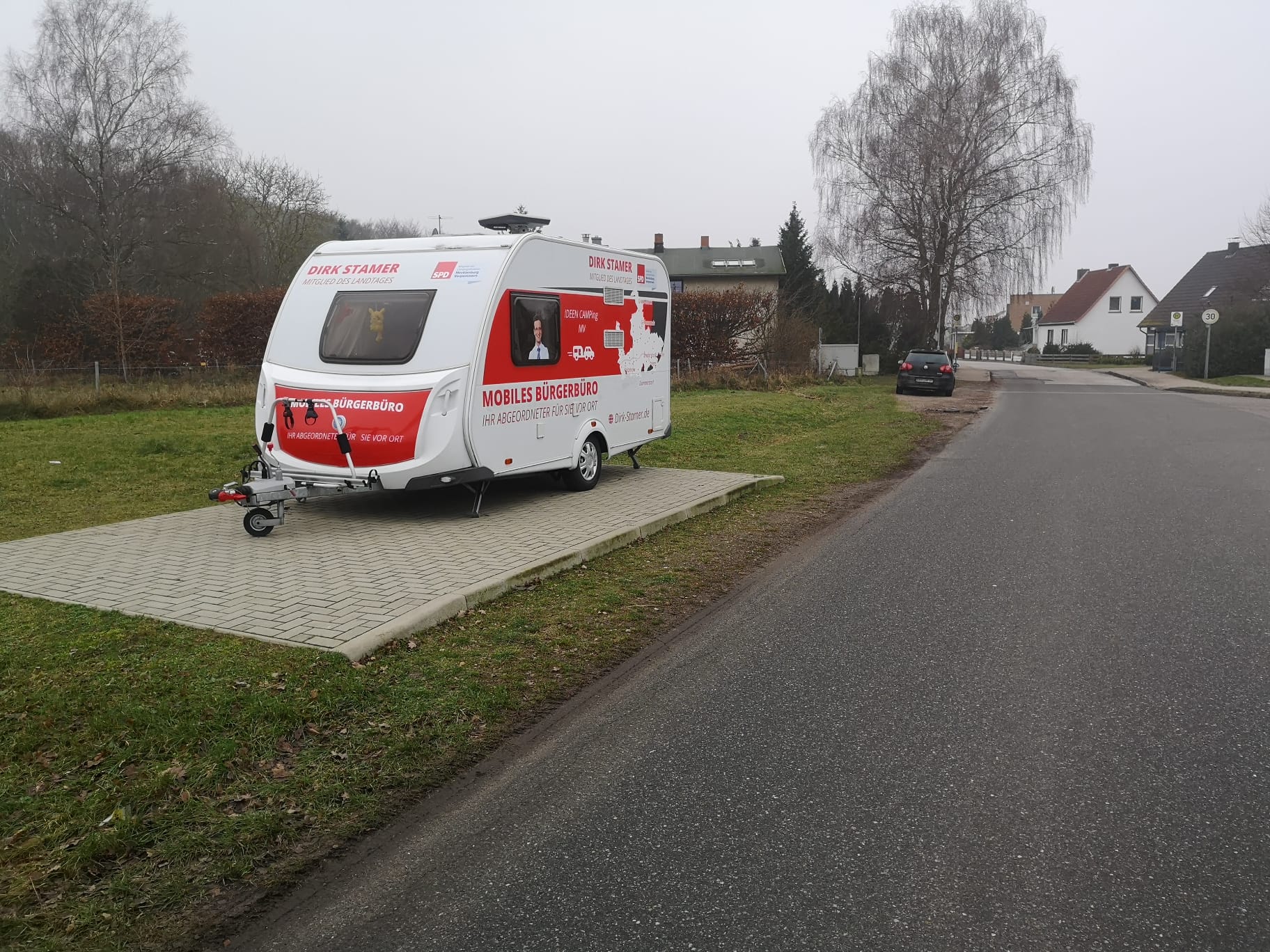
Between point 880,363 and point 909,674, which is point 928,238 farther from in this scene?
point 909,674

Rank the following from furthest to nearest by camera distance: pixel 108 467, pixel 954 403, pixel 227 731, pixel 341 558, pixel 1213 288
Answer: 1. pixel 1213 288
2. pixel 954 403
3. pixel 108 467
4. pixel 341 558
5. pixel 227 731

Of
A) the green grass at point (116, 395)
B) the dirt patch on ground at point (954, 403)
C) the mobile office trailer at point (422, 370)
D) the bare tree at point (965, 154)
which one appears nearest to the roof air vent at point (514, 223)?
the mobile office trailer at point (422, 370)

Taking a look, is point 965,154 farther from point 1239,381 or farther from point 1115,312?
point 1115,312

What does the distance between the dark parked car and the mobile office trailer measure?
66.9ft

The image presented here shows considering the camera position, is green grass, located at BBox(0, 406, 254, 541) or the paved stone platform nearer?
the paved stone platform

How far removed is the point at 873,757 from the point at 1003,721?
30.5 inches

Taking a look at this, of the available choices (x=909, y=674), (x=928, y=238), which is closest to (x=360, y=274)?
(x=909, y=674)

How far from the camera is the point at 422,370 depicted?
8.57 meters

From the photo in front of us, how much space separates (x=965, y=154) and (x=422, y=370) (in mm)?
32705

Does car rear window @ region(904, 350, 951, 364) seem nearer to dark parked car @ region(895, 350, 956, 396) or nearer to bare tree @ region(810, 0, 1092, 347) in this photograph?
dark parked car @ region(895, 350, 956, 396)

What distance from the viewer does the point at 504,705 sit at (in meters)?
4.53

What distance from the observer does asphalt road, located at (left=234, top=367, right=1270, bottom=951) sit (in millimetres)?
2842

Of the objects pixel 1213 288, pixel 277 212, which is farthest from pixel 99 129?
pixel 1213 288

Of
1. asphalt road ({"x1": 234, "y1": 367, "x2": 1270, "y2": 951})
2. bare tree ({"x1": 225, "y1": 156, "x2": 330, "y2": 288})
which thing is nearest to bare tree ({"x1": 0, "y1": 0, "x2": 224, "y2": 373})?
bare tree ({"x1": 225, "y1": 156, "x2": 330, "y2": 288})
